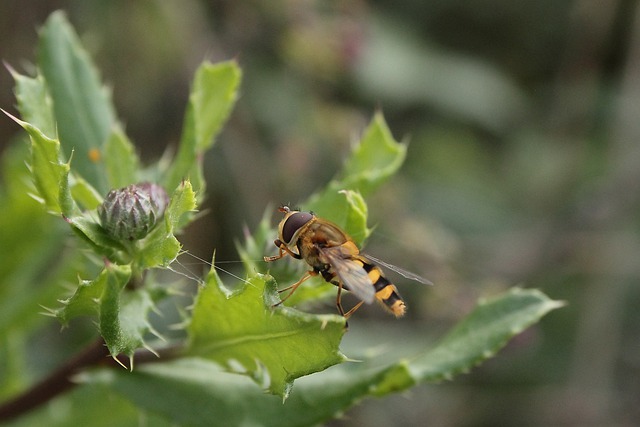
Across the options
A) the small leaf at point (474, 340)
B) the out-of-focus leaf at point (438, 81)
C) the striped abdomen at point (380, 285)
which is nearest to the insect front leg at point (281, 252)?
the striped abdomen at point (380, 285)

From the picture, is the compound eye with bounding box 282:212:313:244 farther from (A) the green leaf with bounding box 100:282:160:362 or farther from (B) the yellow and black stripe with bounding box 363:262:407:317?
(A) the green leaf with bounding box 100:282:160:362

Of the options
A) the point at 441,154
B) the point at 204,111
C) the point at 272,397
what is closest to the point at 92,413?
the point at 272,397

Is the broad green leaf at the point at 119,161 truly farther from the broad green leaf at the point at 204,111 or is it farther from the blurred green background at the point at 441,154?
the blurred green background at the point at 441,154

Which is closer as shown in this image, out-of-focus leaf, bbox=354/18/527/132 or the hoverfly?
the hoverfly

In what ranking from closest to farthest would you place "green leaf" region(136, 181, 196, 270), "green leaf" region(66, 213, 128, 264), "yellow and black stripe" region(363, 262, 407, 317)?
"green leaf" region(136, 181, 196, 270) < "green leaf" region(66, 213, 128, 264) < "yellow and black stripe" region(363, 262, 407, 317)

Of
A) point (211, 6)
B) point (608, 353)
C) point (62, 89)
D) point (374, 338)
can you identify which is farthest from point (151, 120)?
point (608, 353)

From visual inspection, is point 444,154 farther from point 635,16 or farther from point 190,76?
point 190,76

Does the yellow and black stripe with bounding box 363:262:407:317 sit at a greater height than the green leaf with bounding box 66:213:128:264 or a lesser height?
greater

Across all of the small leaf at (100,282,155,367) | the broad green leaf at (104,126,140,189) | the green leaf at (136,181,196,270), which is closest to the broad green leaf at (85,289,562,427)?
the small leaf at (100,282,155,367)
